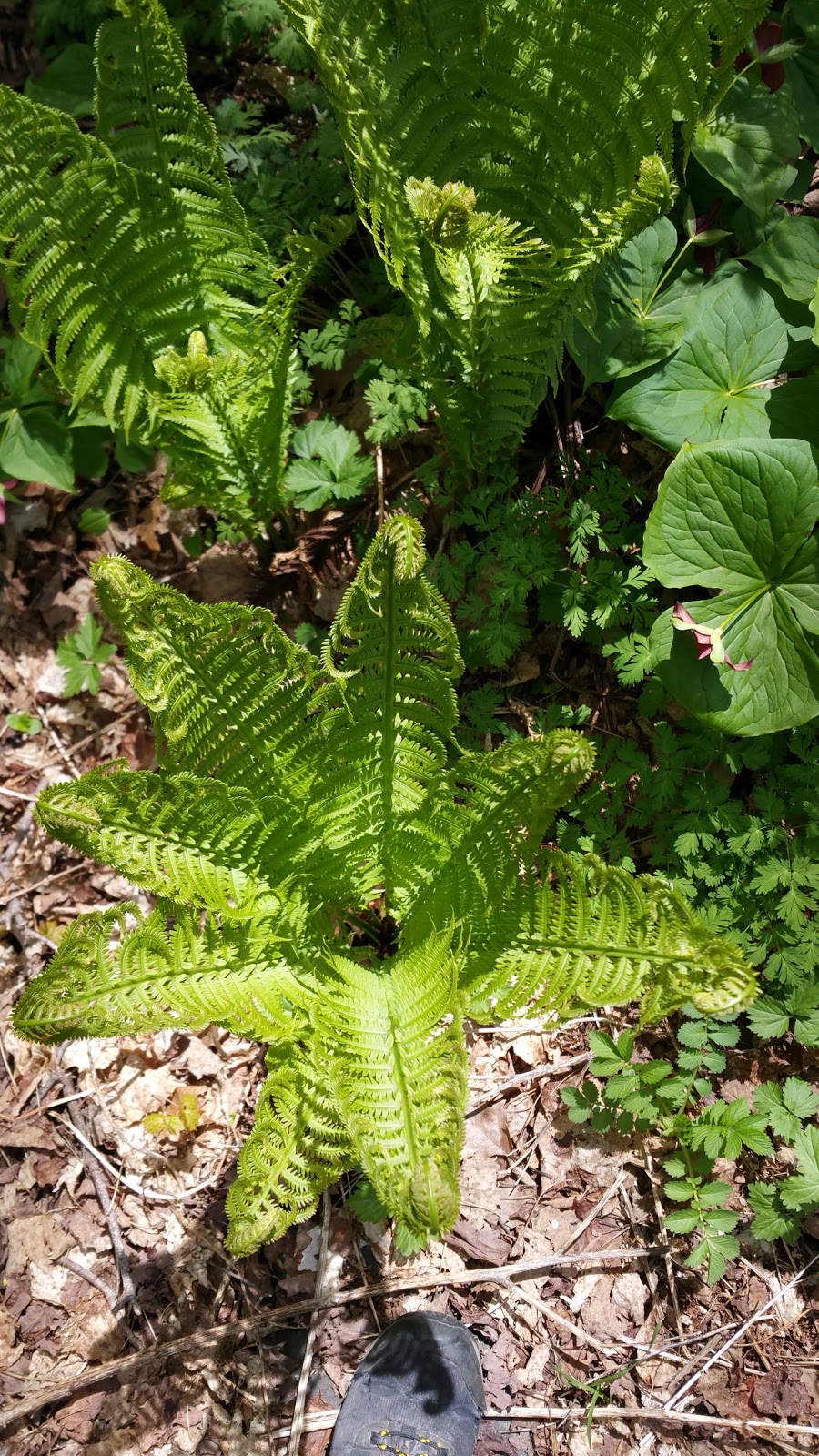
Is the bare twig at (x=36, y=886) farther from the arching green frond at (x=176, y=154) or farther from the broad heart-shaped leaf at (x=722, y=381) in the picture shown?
the broad heart-shaped leaf at (x=722, y=381)

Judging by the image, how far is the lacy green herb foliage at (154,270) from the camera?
6.60 feet

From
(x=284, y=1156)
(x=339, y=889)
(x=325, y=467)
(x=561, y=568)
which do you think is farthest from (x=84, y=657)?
(x=284, y=1156)

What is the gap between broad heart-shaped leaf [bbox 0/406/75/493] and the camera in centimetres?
272

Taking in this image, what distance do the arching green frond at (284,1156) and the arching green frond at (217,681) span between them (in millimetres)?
592

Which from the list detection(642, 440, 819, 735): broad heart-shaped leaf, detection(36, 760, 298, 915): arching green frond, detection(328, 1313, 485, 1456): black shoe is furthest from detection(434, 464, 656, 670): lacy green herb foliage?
detection(328, 1313, 485, 1456): black shoe

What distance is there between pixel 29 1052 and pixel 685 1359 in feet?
6.17

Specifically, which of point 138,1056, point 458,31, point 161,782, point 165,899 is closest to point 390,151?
point 458,31

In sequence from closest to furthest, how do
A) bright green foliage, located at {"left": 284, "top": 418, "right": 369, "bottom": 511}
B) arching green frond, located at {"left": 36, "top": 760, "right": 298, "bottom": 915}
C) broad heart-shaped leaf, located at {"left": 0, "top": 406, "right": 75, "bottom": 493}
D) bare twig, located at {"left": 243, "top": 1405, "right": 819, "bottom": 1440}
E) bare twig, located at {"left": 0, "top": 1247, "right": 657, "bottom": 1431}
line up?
arching green frond, located at {"left": 36, "top": 760, "right": 298, "bottom": 915} → bare twig, located at {"left": 243, "top": 1405, "right": 819, "bottom": 1440} → bare twig, located at {"left": 0, "top": 1247, "right": 657, "bottom": 1431} → bright green foliage, located at {"left": 284, "top": 418, "right": 369, "bottom": 511} → broad heart-shaped leaf, located at {"left": 0, "top": 406, "right": 75, "bottom": 493}

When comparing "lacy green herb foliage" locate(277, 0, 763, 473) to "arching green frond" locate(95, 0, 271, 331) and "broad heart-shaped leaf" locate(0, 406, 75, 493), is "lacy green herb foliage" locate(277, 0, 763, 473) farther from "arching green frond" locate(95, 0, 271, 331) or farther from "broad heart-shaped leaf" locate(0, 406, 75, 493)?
"broad heart-shaped leaf" locate(0, 406, 75, 493)

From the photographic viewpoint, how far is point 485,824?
180 cm

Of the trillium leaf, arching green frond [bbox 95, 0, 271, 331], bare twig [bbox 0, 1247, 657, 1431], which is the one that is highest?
arching green frond [bbox 95, 0, 271, 331]

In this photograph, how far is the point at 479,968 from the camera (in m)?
1.74

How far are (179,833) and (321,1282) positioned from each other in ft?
4.20

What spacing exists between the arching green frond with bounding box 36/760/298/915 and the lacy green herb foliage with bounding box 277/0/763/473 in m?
1.10
